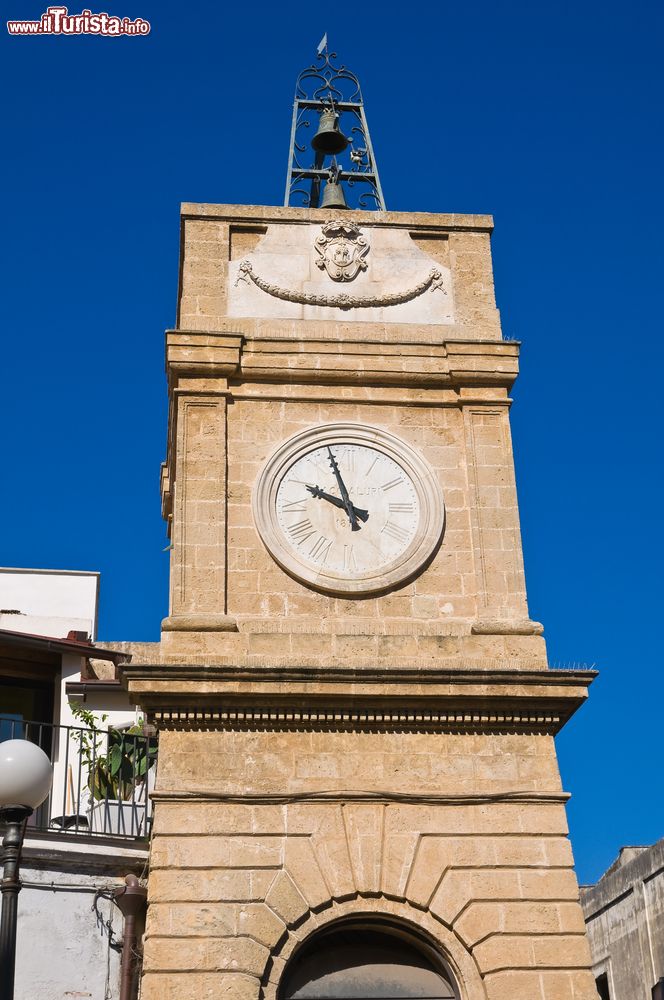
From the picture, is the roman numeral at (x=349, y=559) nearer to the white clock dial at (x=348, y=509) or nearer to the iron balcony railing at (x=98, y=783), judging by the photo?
the white clock dial at (x=348, y=509)

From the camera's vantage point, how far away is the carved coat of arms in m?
15.4

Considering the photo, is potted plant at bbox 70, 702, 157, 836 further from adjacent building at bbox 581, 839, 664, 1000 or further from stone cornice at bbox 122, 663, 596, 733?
adjacent building at bbox 581, 839, 664, 1000

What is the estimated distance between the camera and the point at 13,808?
31.4ft

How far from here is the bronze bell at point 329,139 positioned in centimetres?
1766

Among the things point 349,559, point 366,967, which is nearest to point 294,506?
point 349,559

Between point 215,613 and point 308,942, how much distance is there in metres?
3.02

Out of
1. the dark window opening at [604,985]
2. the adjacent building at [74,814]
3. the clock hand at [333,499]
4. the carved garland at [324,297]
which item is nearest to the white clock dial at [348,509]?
the clock hand at [333,499]

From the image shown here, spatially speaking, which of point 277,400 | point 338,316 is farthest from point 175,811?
point 338,316

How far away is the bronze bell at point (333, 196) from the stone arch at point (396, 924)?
7.78 m

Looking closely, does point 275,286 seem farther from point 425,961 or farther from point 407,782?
point 425,961

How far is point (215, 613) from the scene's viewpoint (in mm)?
13352

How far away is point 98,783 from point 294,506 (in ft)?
12.3

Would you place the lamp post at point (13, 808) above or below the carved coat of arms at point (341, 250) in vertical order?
below

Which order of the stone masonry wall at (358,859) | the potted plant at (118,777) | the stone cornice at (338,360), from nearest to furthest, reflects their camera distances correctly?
1. the stone masonry wall at (358,859)
2. the stone cornice at (338,360)
3. the potted plant at (118,777)
